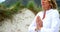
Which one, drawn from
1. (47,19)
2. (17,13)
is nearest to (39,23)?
(47,19)

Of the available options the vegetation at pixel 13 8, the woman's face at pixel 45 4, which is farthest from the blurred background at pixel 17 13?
the woman's face at pixel 45 4

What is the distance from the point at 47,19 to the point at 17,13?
0.36 metres

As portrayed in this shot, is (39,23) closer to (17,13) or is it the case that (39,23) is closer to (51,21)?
(51,21)

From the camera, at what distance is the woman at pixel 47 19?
1822 millimetres

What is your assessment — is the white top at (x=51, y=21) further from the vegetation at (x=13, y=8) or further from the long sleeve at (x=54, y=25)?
the vegetation at (x=13, y=8)

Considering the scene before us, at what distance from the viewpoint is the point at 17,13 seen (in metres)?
2.10

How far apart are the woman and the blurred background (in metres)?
0.14

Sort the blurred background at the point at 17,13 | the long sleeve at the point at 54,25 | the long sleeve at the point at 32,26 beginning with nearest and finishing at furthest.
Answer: the long sleeve at the point at 54,25, the long sleeve at the point at 32,26, the blurred background at the point at 17,13

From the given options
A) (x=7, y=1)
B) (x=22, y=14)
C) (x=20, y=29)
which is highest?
(x=7, y=1)

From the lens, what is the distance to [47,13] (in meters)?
1.89

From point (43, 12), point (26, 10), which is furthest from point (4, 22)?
point (43, 12)

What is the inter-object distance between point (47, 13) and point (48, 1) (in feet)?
0.36

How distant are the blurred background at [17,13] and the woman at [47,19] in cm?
14

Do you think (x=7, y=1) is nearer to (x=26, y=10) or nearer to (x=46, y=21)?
(x=26, y=10)
